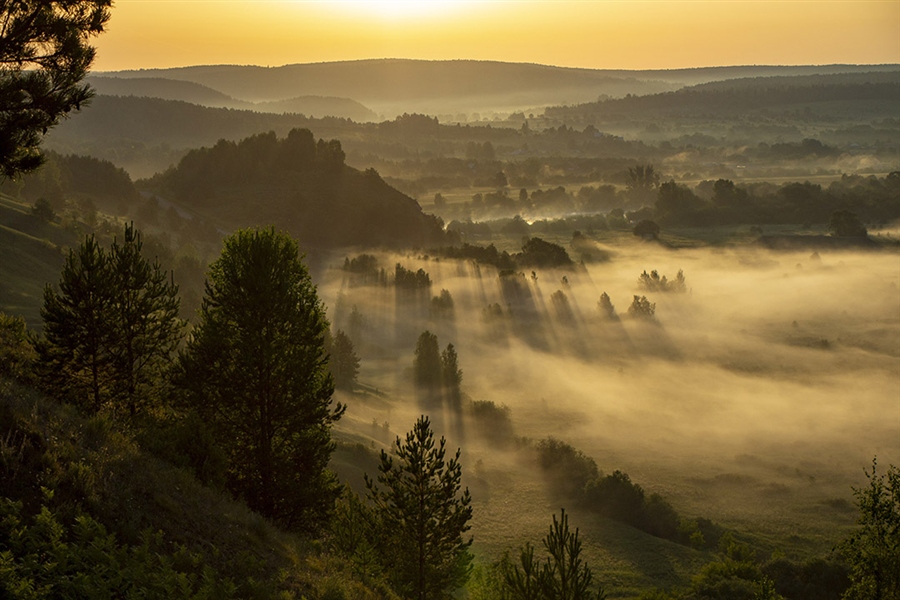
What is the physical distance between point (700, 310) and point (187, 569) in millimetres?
183121

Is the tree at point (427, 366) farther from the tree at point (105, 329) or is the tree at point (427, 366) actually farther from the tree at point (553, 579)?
the tree at point (553, 579)

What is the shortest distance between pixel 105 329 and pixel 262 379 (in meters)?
6.86

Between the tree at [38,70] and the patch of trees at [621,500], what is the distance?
61.5m

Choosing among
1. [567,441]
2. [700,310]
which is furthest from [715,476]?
[700,310]

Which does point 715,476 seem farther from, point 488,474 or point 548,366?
point 548,366

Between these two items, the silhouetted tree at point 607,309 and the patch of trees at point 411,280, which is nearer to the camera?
the silhouetted tree at point 607,309

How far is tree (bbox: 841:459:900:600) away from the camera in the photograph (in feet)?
94.0

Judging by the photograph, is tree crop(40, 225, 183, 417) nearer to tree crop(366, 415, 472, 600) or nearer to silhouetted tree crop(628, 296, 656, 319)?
tree crop(366, 415, 472, 600)

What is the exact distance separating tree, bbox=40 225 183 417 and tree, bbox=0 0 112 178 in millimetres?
4614

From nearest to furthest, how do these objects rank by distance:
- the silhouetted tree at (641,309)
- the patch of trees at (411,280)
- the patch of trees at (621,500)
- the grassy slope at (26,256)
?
the patch of trees at (621,500)
the grassy slope at (26,256)
the silhouetted tree at (641,309)
the patch of trees at (411,280)

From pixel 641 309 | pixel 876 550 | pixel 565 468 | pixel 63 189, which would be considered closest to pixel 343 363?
pixel 565 468

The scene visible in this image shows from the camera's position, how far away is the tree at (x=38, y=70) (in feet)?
89.5

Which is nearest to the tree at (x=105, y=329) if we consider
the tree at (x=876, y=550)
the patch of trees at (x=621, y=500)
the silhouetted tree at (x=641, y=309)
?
the tree at (x=876, y=550)

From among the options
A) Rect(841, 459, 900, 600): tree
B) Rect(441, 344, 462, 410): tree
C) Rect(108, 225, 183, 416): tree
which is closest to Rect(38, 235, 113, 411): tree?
Rect(108, 225, 183, 416): tree
